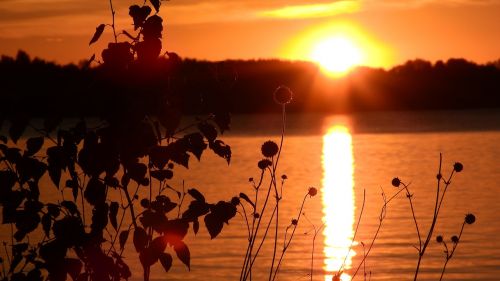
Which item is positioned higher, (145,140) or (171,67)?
(171,67)

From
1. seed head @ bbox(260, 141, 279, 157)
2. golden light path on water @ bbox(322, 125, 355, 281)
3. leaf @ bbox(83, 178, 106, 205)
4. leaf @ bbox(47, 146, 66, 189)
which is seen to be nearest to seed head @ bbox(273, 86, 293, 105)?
seed head @ bbox(260, 141, 279, 157)

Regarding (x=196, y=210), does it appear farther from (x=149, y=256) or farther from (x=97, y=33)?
(x=97, y=33)

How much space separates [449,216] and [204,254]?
249 inches

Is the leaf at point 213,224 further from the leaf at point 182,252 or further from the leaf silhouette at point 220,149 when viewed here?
the leaf silhouette at point 220,149

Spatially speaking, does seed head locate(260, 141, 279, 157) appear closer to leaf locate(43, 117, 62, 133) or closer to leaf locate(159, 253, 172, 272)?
leaf locate(159, 253, 172, 272)

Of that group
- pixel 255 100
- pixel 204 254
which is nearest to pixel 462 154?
pixel 204 254

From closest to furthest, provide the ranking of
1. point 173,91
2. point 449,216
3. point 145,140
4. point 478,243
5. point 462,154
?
point 145,140
point 173,91
point 478,243
point 449,216
point 462,154

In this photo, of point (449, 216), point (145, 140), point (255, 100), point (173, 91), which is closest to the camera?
point (145, 140)

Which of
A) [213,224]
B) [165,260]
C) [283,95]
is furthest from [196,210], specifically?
[283,95]

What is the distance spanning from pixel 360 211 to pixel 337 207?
4.50ft

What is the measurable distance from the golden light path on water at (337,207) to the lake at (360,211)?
0.08ft

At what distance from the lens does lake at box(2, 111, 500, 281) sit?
502 inches

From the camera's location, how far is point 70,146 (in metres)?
4.04

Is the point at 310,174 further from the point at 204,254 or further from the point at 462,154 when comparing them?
the point at 204,254
